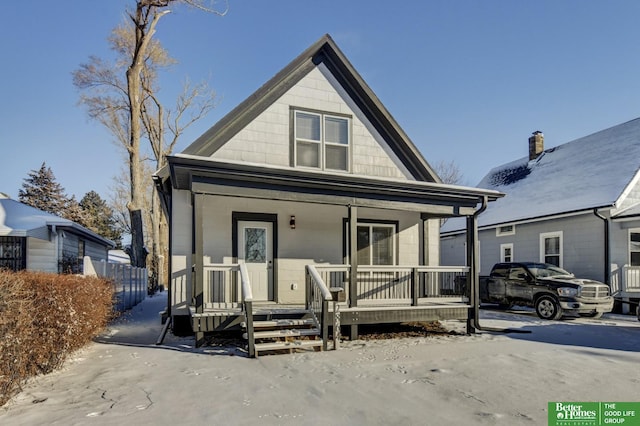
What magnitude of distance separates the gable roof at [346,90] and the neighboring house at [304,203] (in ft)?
0.09

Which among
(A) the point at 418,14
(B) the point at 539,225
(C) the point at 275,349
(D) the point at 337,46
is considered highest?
(A) the point at 418,14

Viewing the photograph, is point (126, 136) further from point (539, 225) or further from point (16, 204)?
point (539, 225)

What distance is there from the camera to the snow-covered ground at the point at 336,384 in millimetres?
4203

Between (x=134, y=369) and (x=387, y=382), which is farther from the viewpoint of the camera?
(x=134, y=369)

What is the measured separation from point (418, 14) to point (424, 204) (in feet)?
21.2

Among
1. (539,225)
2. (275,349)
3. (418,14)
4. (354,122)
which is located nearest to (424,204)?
(354,122)

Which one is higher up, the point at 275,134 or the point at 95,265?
the point at 275,134

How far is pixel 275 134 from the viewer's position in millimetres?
10141

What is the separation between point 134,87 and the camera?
54.8ft

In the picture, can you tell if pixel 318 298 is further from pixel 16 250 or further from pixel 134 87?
pixel 134 87

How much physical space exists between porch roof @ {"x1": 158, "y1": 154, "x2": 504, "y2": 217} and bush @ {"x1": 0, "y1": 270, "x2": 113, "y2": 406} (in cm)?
266

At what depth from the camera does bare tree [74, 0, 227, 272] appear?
1656 cm

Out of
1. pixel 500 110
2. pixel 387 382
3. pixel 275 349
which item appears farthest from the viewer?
pixel 500 110

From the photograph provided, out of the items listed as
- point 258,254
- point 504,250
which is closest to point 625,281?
point 504,250
